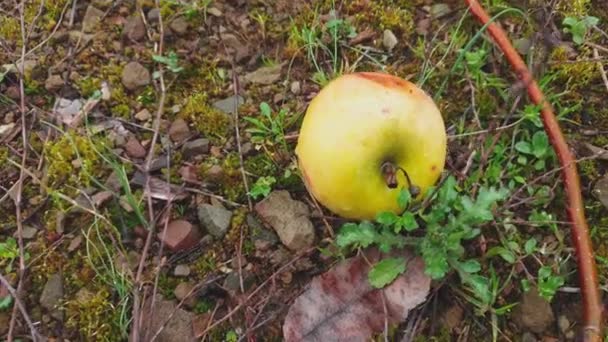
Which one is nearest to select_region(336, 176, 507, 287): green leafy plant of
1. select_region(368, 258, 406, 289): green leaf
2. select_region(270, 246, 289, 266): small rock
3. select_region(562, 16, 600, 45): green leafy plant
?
select_region(368, 258, 406, 289): green leaf

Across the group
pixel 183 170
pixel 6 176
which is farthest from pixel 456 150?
pixel 6 176

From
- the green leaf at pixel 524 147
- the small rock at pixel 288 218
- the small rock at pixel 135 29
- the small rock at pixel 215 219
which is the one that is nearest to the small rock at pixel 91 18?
the small rock at pixel 135 29

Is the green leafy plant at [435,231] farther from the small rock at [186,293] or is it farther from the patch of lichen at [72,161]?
the patch of lichen at [72,161]

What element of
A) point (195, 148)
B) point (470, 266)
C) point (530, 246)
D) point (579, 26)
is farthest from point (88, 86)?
point (579, 26)

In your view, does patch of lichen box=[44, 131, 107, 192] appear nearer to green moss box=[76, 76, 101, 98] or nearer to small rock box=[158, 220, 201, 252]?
green moss box=[76, 76, 101, 98]

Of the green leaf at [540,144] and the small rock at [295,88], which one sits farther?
the small rock at [295,88]

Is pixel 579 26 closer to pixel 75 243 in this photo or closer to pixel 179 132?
pixel 179 132

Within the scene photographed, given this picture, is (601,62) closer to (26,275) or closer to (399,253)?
(399,253)
